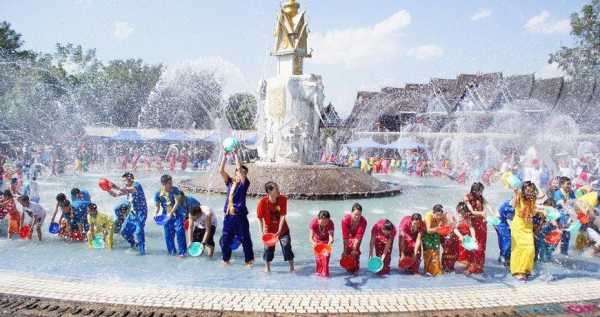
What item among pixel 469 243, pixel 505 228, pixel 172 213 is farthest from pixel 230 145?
pixel 505 228

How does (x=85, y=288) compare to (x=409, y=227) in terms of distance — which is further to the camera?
(x=409, y=227)

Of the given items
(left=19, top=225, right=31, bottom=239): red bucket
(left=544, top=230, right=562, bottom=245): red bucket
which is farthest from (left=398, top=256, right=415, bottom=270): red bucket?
(left=19, top=225, right=31, bottom=239): red bucket

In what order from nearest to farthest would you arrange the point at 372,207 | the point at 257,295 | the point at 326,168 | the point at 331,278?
the point at 257,295
the point at 331,278
the point at 372,207
the point at 326,168

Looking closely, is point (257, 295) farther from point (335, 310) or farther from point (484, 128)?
point (484, 128)

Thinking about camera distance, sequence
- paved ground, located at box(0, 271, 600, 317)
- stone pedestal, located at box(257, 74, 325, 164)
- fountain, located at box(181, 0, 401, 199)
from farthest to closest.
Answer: stone pedestal, located at box(257, 74, 325, 164)
fountain, located at box(181, 0, 401, 199)
paved ground, located at box(0, 271, 600, 317)

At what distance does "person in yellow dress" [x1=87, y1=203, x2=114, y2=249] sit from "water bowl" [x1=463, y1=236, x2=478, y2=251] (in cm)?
568

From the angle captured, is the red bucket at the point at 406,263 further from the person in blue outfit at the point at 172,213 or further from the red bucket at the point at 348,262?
the person in blue outfit at the point at 172,213

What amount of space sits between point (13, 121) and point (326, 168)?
2424 cm

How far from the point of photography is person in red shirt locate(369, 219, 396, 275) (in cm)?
700

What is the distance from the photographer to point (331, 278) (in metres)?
6.78

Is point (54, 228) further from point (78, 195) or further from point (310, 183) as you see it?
point (310, 183)

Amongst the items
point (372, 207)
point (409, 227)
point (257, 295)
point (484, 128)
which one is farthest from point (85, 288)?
point (484, 128)

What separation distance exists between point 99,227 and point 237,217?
2.73 meters

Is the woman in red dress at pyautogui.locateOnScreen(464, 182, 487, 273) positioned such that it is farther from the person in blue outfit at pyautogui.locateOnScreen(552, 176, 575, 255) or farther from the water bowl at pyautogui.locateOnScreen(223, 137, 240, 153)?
the water bowl at pyautogui.locateOnScreen(223, 137, 240, 153)
